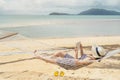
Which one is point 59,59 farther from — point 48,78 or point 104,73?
point 104,73

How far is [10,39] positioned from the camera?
14078 millimetres

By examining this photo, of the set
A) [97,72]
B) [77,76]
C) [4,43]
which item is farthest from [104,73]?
[4,43]

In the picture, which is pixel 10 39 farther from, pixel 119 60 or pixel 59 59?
pixel 59 59

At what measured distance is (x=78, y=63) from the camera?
6312 mm

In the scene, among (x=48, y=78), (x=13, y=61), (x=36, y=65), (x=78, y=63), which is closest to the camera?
(x=78, y=63)

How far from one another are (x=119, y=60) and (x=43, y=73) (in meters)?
2.96

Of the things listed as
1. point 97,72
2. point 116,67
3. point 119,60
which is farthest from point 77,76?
point 119,60

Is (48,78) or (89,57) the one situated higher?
(89,57)

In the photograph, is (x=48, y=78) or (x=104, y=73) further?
(x=104, y=73)

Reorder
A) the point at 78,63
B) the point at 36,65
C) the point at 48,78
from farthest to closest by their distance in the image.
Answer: the point at 36,65 → the point at 48,78 → the point at 78,63

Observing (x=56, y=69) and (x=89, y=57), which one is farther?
(x=56, y=69)

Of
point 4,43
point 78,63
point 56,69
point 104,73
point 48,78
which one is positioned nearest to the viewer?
point 78,63

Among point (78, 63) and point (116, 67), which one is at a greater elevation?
point (78, 63)

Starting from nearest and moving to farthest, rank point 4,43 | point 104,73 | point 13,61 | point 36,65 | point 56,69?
point 104,73 → point 56,69 → point 36,65 → point 13,61 → point 4,43
